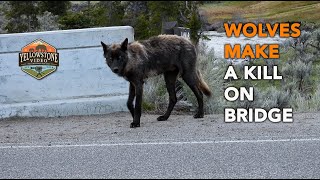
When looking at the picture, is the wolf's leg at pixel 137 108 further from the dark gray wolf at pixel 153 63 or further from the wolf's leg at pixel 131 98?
the wolf's leg at pixel 131 98

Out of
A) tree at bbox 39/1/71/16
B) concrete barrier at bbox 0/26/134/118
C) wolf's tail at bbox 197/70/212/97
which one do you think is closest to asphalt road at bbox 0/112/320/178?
wolf's tail at bbox 197/70/212/97

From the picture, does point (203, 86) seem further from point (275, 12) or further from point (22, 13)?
point (22, 13)

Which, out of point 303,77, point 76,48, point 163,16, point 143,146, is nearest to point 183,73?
point 76,48

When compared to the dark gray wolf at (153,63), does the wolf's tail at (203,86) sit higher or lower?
lower

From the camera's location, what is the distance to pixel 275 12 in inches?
758

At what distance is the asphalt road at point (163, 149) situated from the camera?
6.89 metres

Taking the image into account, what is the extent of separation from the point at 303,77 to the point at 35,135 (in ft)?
29.5

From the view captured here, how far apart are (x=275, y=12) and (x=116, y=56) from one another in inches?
412

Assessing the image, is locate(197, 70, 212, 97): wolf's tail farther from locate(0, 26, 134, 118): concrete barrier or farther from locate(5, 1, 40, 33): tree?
locate(5, 1, 40, 33): tree

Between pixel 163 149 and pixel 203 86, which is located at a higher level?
pixel 203 86

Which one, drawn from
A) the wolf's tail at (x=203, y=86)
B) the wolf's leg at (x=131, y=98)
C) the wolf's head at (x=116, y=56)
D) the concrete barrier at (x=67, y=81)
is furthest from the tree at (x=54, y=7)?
the wolf's head at (x=116, y=56)

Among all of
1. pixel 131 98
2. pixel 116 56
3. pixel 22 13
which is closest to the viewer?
pixel 116 56

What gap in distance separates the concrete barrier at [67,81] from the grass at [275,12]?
700cm

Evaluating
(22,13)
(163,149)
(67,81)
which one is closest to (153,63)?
(67,81)
